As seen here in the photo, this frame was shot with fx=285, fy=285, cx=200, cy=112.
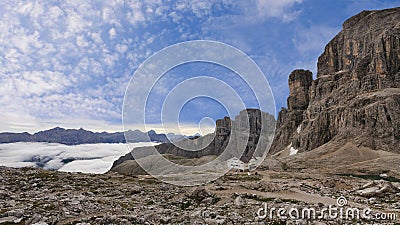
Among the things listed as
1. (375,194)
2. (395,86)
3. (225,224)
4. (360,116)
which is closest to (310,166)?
(360,116)

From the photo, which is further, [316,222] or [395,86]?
[395,86]

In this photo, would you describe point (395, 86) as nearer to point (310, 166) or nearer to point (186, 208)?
point (310, 166)

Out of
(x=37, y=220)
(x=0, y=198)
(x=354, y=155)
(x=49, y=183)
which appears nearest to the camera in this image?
(x=37, y=220)

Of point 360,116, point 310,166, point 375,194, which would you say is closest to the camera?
point 375,194

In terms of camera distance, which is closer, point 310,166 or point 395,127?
point 310,166

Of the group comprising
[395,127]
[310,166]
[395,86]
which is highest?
[395,86]

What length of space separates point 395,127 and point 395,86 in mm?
39973

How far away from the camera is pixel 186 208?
87.7 ft

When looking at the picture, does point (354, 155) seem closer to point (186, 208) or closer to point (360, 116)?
point (360, 116)

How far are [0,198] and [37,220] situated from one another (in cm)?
1428

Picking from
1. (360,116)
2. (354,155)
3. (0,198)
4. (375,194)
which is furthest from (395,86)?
(0,198)

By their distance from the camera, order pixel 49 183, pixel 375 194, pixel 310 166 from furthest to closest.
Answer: pixel 310 166 < pixel 49 183 < pixel 375 194

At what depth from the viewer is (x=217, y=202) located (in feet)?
96.8

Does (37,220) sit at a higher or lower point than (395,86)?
lower
